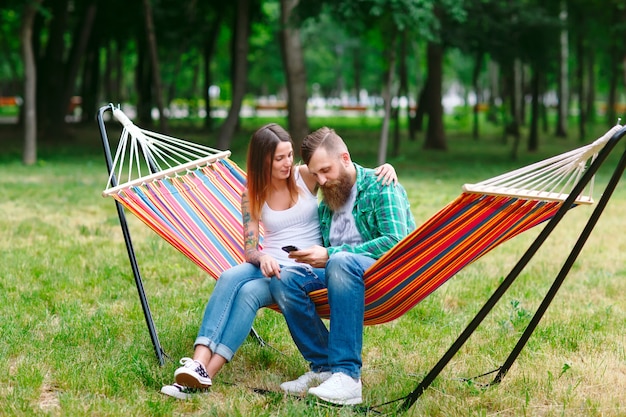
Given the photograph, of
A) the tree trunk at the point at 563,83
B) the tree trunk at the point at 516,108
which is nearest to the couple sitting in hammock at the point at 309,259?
the tree trunk at the point at 516,108

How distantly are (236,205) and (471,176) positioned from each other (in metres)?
8.51

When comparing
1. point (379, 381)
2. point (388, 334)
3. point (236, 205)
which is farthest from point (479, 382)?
point (236, 205)

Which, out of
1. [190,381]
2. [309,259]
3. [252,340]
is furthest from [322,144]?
[252,340]

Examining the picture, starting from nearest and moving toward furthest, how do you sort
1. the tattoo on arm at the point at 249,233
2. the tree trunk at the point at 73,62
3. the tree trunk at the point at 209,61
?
the tattoo on arm at the point at 249,233 → the tree trunk at the point at 73,62 → the tree trunk at the point at 209,61

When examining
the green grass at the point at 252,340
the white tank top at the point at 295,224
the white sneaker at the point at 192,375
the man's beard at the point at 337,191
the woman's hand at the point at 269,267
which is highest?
the man's beard at the point at 337,191

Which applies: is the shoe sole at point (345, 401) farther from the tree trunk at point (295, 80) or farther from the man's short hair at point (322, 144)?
the tree trunk at point (295, 80)

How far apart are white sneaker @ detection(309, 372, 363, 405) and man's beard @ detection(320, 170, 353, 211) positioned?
695 millimetres

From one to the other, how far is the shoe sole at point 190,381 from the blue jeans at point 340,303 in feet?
1.31

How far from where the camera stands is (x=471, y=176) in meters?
12.2

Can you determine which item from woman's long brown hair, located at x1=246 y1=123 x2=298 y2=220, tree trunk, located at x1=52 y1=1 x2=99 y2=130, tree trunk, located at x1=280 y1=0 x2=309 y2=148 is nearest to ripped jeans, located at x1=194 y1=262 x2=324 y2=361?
woman's long brown hair, located at x1=246 y1=123 x2=298 y2=220

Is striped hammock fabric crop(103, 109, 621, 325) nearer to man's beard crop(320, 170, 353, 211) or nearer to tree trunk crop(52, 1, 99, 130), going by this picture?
man's beard crop(320, 170, 353, 211)

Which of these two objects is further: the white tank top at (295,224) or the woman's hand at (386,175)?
the white tank top at (295,224)

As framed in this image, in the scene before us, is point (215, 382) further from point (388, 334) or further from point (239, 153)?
point (239, 153)

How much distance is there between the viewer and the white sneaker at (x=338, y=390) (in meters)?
3.09
